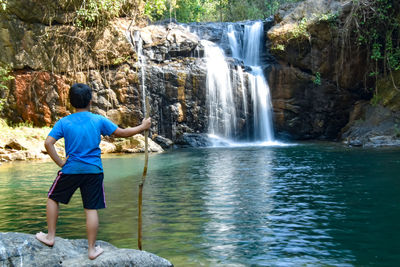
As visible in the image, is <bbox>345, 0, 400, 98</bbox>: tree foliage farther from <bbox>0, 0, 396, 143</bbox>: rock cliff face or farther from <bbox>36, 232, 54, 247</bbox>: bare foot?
<bbox>36, 232, 54, 247</bbox>: bare foot

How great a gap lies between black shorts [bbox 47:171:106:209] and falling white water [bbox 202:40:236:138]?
15.2 metres

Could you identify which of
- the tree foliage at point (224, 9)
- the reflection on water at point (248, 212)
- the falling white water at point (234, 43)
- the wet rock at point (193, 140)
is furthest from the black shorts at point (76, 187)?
the tree foliage at point (224, 9)

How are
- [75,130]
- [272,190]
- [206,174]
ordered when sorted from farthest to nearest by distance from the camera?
[206,174] < [272,190] < [75,130]

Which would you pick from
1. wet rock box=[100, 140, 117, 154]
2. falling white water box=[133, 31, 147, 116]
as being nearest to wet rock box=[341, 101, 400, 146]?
falling white water box=[133, 31, 147, 116]

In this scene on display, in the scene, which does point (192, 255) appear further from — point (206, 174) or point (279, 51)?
point (279, 51)

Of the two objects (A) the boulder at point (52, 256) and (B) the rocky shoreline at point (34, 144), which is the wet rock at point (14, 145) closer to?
(B) the rocky shoreline at point (34, 144)

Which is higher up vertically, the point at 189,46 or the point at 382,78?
the point at 189,46

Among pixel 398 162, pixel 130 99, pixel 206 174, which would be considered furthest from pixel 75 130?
pixel 130 99

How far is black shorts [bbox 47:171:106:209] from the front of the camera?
329cm

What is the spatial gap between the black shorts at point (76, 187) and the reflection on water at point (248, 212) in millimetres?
968

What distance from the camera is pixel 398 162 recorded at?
32.0ft

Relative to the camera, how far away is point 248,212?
18.0ft

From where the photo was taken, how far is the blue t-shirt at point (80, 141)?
3.29 metres

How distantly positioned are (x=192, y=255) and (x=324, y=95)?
623 inches
